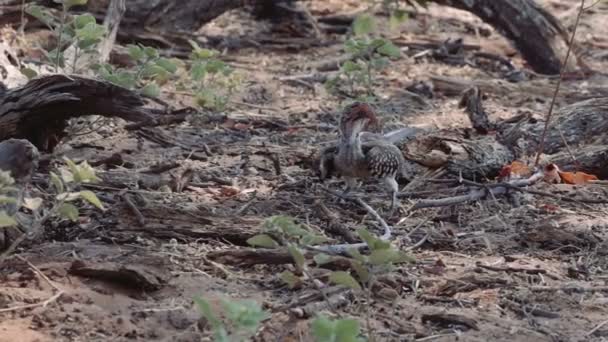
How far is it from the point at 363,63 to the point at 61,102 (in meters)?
3.62

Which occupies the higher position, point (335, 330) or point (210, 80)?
point (335, 330)

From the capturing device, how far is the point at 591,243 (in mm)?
5273

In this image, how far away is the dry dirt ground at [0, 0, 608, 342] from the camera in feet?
13.2

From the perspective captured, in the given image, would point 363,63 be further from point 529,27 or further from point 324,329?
point 324,329

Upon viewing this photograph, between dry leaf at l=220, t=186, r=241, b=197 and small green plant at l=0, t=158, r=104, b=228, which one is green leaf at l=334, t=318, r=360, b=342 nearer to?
small green plant at l=0, t=158, r=104, b=228

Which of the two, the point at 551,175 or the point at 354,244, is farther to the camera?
the point at 551,175

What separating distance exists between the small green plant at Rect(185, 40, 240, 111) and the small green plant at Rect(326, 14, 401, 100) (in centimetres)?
73

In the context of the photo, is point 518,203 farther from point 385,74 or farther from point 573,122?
point 385,74

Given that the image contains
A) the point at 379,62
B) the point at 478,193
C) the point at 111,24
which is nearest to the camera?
the point at 478,193

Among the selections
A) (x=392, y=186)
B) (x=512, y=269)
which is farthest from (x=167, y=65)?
(x=512, y=269)

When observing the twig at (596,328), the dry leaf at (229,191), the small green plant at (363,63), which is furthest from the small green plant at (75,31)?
the twig at (596,328)

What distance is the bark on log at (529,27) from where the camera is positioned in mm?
9234

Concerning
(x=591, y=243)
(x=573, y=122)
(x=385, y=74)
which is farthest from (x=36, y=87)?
(x=385, y=74)

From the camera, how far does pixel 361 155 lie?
222 inches
